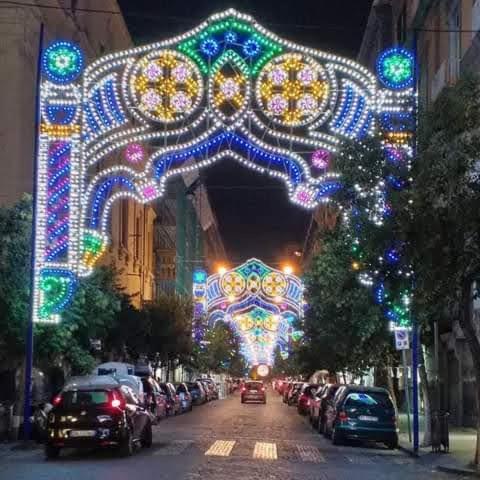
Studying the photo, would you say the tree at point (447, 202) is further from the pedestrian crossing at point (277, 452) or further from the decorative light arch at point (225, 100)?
the pedestrian crossing at point (277, 452)

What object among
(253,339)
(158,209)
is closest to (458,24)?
(158,209)

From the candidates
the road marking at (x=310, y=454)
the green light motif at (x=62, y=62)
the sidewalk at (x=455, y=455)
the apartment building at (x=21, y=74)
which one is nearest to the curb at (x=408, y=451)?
the sidewalk at (x=455, y=455)

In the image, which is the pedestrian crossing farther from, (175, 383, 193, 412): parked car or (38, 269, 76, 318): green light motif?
(175, 383, 193, 412): parked car

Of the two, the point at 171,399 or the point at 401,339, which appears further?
the point at 171,399

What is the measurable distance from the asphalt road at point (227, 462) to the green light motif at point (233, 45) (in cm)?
868

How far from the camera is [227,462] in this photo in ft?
63.4

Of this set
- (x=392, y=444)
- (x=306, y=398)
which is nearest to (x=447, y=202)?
(x=392, y=444)

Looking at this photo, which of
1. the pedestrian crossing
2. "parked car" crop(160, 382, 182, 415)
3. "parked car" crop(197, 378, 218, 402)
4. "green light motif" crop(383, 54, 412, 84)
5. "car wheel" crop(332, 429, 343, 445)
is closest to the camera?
the pedestrian crossing

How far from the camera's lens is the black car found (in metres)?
19.6

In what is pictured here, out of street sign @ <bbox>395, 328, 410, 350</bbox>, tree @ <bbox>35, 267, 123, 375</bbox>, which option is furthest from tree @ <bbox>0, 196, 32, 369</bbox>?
street sign @ <bbox>395, 328, 410, 350</bbox>

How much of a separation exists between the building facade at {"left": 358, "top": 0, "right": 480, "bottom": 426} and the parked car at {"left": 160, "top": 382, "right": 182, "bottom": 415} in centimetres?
1188

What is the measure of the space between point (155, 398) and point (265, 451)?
47.6 ft

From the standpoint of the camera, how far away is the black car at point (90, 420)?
19641 mm

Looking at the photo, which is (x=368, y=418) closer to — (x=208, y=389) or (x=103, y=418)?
(x=103, y=418)
